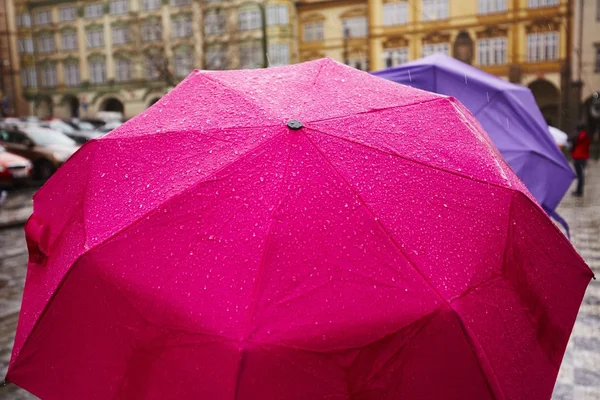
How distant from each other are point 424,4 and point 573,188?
2645 centimetres

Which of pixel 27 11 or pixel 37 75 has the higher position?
pixel 27 11

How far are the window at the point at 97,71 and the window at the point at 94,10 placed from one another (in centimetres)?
349

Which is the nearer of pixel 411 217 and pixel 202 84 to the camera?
pixel 411 217

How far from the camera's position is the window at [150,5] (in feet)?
145

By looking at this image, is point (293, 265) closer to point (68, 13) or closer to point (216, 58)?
point (216, 58)

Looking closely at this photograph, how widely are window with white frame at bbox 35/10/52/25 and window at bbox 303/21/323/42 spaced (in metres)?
21.8

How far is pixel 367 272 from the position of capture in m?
1.58

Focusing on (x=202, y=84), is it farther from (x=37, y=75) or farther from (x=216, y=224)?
(x=37, y=75)

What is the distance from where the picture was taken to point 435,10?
1487 inches

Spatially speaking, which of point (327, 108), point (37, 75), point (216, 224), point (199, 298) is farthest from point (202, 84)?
point (37, 75)

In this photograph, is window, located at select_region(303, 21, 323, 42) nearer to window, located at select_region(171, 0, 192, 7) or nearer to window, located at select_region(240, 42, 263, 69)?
window, located at select_region(240, 42, 263, 69)

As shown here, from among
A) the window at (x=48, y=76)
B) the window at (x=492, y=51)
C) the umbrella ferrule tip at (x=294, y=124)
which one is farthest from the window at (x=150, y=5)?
the umbrella ferrule tip at (x=294, y=124)

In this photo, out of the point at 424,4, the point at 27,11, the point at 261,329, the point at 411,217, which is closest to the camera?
the point at 261,329

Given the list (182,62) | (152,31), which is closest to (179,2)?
(152,31)
